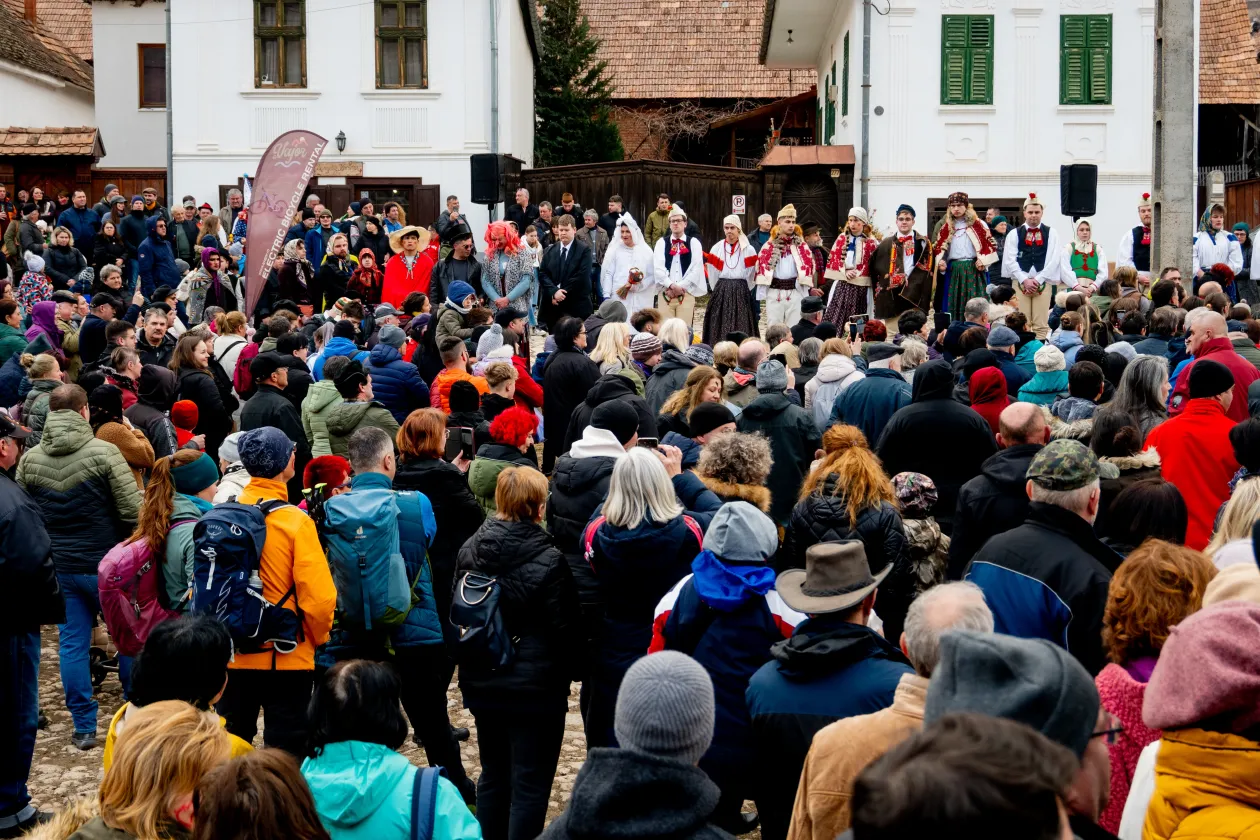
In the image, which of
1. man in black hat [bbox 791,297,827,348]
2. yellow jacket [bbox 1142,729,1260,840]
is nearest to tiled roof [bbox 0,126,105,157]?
man in black hat [bbox 791,297,827,348]

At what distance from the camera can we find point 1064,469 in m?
4.86

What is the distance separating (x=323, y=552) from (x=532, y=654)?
3.32 ft

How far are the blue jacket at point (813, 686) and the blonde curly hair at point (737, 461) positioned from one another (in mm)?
1997

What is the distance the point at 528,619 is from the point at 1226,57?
31.9 meters

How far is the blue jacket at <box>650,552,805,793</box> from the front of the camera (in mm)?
4707

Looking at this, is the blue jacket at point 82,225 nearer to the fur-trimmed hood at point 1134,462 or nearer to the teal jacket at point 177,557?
the teal jacket at point 177,557

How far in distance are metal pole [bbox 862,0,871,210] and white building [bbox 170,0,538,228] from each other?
6938 mm

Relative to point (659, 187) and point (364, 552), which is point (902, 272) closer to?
point (659, 187)

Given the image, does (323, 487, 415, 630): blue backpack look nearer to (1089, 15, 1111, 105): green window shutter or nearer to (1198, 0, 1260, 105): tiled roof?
(1089, 15, 1111, 105): green window shutter

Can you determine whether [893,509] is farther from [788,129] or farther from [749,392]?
[788,129]

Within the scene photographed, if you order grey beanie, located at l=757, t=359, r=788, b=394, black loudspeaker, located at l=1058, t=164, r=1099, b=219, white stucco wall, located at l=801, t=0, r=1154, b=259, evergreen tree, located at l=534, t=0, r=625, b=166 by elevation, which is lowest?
grey beanie, located at l=757, t=359, r=788, b=394

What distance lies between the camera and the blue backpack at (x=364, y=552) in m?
5.83

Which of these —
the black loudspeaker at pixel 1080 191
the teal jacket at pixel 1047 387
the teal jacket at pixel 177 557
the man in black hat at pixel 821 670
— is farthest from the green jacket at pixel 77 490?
the black loudspeaker at pixel 1080 191

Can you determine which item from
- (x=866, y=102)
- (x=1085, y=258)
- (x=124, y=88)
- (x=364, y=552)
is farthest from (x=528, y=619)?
(x=124, y=88)
